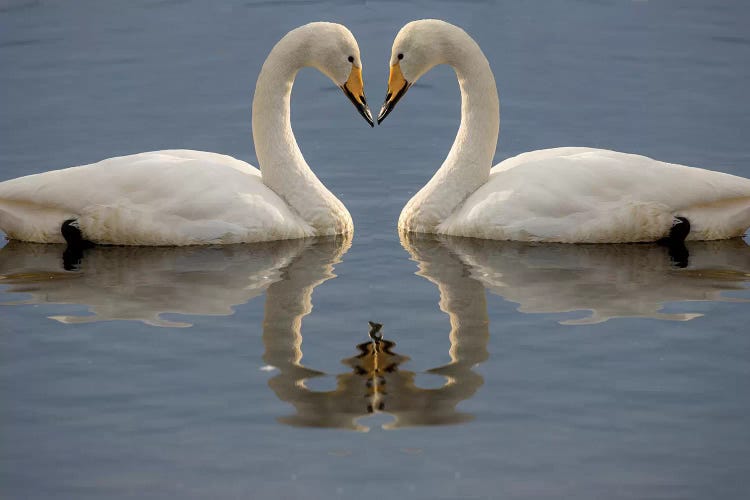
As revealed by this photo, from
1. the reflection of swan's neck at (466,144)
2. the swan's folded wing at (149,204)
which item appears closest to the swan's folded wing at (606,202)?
the reflection of swan's neck at (466,144)

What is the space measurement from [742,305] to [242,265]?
3.86 meters

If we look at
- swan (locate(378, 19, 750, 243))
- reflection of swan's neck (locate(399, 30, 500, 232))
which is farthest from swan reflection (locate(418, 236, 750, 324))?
reflection of swan's neck (locate(399, 30, 500, 232))

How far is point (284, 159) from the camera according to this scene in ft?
42.5

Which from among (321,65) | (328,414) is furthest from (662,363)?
(321,65)

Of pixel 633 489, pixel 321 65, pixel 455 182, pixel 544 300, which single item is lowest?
pixel 633 489

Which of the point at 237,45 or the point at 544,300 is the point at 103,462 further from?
the point at 237,45

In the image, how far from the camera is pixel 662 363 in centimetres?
944

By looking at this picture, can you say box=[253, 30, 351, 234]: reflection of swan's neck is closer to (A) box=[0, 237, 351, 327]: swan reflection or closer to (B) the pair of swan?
(B) the pair of swan

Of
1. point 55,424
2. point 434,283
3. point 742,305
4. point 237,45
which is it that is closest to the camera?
point 55,424

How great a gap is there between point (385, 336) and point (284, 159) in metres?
3.31

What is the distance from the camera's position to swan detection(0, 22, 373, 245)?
12.4 meters

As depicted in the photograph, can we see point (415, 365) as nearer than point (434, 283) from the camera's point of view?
Yes

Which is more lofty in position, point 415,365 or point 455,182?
point 455,182

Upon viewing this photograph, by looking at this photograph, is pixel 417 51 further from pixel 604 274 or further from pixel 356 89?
pixel 604 274
